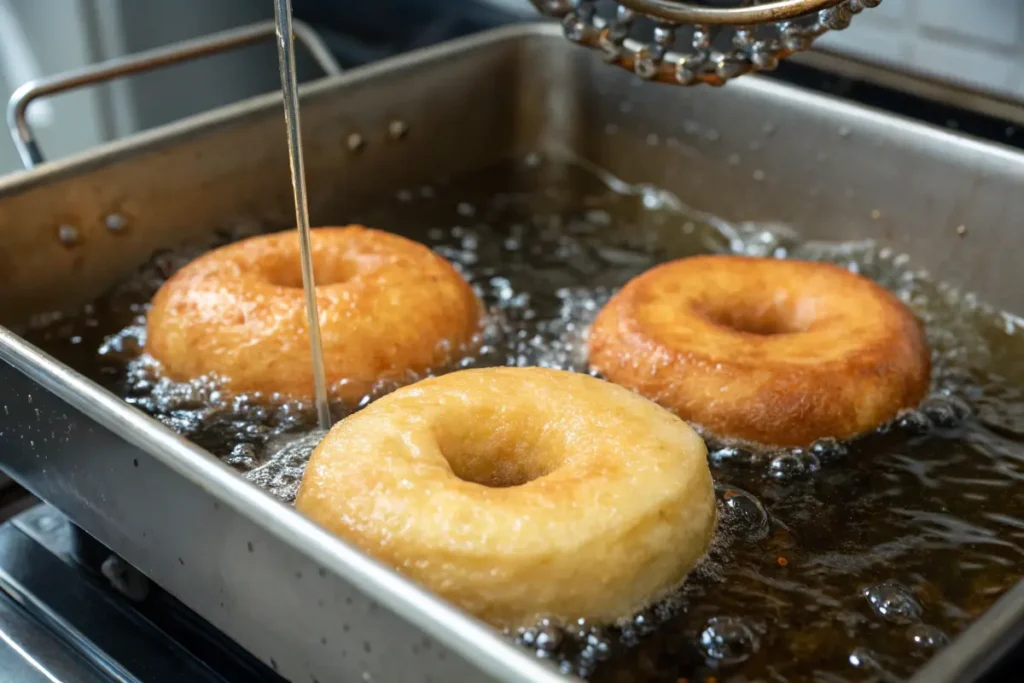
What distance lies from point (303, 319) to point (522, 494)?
1.66ft

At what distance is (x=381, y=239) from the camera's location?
5.22 feet

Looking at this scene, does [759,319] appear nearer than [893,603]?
No

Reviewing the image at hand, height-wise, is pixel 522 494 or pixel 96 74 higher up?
pixel 96 74

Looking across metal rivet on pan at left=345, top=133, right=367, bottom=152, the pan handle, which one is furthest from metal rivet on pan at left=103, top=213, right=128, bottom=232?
metal rivet on pan at left=345, top=133, right=367, bottom=152

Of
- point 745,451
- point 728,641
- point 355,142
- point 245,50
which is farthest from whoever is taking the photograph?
point 245,50

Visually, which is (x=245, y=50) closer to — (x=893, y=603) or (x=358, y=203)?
(x=358, y=203)

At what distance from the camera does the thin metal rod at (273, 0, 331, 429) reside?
1141 mm

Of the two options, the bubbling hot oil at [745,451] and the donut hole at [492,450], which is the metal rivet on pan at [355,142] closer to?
the bubbling hot oil at [745,451]

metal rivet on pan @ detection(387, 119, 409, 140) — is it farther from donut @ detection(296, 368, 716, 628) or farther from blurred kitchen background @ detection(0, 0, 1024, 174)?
donut @ detection(296, 368, 716, 628)

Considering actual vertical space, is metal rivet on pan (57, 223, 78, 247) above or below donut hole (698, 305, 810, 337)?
above

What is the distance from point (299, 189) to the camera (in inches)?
47.8

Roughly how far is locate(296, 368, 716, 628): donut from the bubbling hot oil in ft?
0.14

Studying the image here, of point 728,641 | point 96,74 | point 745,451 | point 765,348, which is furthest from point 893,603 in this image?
point 96,74

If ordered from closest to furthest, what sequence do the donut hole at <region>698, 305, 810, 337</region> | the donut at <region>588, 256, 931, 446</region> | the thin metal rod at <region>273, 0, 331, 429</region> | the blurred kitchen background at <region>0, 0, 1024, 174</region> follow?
the thin metal rod at <region>273, 0, 331, 429</region>
the donut at <region>588, 256, 931, 446</region>
the donut hole at <region>698, 305, 810, 337</region>
the blurred kitchen background at <region>0, 0, 1024, 174</region>
